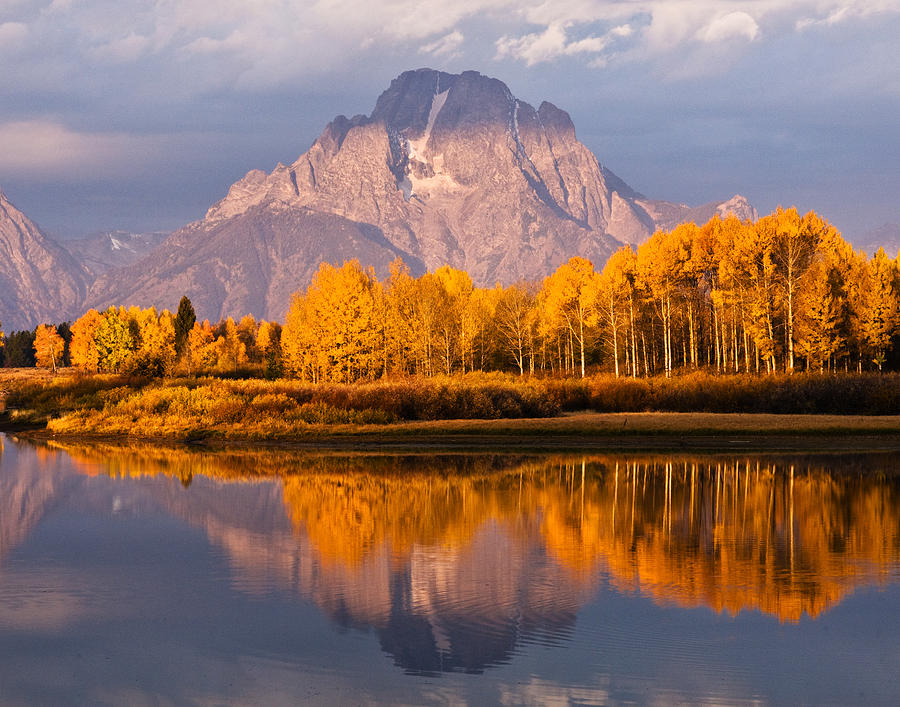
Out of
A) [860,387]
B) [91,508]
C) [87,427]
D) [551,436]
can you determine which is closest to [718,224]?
[860,387]

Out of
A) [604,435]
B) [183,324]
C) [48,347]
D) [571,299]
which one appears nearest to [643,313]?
[571,299]

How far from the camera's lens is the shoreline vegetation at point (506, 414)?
38.1 metres

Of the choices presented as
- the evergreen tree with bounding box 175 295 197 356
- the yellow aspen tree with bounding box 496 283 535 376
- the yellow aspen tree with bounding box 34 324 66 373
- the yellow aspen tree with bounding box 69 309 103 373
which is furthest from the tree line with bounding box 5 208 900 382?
the yellow aspen tree with bounding box 34 324 66 373

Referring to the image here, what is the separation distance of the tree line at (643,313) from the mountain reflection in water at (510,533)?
A: 3191cm

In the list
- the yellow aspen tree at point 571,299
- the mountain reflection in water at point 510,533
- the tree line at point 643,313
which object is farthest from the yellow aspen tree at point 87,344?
the mountain reflection in water at point 510,533

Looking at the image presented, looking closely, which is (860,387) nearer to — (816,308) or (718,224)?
(816,308)

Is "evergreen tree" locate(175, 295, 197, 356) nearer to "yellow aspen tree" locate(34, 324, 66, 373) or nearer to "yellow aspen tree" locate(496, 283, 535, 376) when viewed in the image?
"yellow aspen tree" locate(496, 283, 535, 376)

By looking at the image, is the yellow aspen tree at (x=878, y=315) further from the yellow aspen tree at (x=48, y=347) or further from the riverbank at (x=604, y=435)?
the yellow aspen tree at (x=48, y=347)

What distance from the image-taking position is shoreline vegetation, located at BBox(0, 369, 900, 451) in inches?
1499

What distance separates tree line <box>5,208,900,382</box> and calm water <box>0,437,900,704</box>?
125ft

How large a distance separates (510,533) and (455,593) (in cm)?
524

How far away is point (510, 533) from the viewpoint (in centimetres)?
1919

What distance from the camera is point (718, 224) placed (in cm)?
7712

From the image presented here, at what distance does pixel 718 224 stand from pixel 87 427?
5122 centimetres
